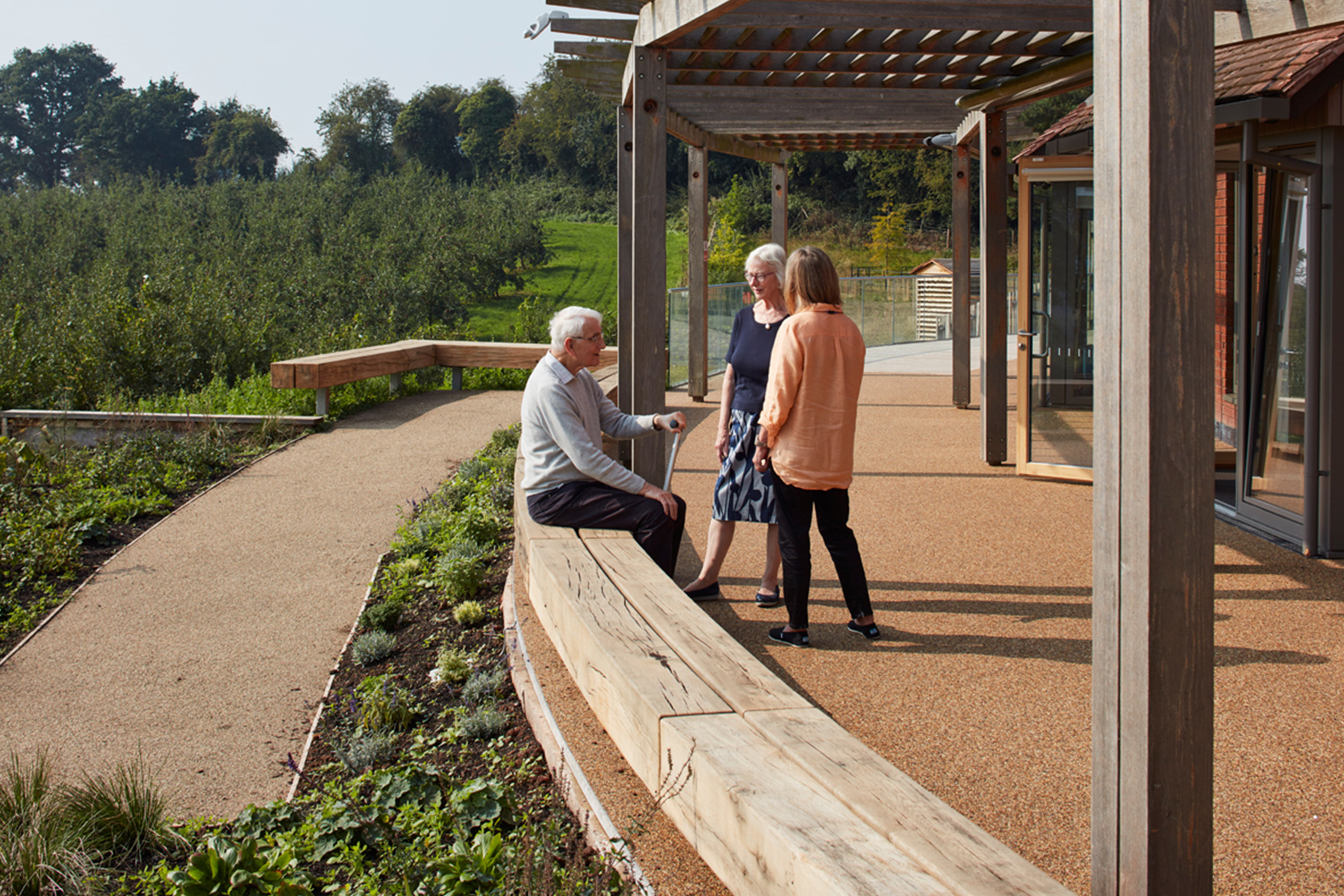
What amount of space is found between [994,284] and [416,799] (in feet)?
22.0

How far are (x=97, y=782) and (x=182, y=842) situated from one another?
16.7 inches

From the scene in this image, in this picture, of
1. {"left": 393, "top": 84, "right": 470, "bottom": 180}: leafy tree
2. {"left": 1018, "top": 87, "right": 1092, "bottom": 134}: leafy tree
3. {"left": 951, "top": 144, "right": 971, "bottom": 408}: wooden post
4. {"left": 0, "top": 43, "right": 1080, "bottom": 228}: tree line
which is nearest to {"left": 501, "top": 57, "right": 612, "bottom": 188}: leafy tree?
{"left": 0, "top": 43, "right": 1080, "bottom": 228}: tree line

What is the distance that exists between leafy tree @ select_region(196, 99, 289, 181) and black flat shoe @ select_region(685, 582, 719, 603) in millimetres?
96913

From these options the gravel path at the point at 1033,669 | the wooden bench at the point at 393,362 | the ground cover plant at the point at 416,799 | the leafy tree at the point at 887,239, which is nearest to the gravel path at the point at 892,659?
the gravel path at the point at 1033,669

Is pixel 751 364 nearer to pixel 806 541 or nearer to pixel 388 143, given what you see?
pixel 806 541

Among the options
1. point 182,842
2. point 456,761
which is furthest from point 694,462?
point 182,842

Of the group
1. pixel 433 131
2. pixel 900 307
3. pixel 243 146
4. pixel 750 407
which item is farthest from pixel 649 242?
pixel 243 146

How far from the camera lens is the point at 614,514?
5.14 meters

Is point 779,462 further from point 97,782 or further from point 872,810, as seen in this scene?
point 97,782

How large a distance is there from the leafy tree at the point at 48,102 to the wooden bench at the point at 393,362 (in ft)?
371

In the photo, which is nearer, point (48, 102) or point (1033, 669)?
point (1033, 669)

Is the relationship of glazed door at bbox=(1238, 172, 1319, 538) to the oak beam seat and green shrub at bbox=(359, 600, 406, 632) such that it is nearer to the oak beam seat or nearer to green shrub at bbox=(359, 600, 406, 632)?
the oak beam seat

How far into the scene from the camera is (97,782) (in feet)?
12.5

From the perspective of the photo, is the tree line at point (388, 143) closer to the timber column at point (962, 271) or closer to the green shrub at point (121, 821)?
the timber column at point (962, 271)
